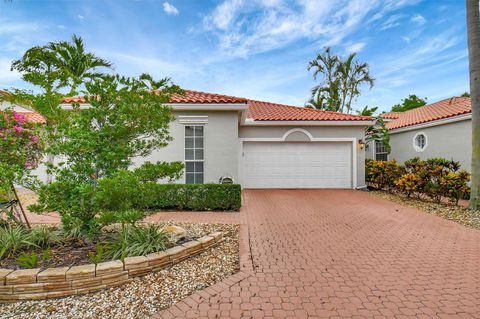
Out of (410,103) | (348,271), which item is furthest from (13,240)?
(410,103)

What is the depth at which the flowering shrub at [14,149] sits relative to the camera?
12.6 ft

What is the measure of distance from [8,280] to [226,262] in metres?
2.99

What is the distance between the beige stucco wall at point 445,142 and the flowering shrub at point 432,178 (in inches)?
77.1

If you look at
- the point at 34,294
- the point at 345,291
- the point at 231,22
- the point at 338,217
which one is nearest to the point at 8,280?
the point at 34,294

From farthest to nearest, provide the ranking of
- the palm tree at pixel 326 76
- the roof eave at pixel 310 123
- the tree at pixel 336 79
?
the palm tree at pixel 326 76 < the tree at pixel 336 79 < the roof eave at pixel 310 123

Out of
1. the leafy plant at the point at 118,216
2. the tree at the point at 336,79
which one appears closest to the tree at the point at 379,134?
the tree at the point at 336,79

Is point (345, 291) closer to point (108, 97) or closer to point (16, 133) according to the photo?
point (108, 97)

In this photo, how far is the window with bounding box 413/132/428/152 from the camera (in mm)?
13450

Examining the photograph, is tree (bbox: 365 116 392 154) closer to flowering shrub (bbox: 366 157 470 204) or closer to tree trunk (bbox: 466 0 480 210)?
→ flowering shrub (bbox: 366 157 470 204)

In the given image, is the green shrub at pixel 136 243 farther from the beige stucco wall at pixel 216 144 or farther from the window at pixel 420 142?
the window at pixel 420 142

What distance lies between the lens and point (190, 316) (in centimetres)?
274

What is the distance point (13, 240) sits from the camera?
4.03 meters

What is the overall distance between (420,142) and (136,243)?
15896 millimetres

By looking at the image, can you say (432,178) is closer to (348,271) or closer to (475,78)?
(475,78)
